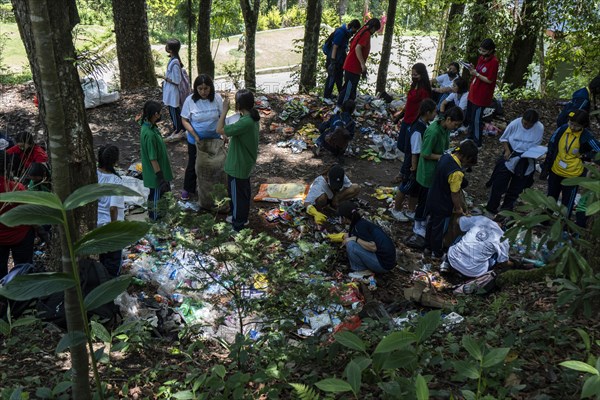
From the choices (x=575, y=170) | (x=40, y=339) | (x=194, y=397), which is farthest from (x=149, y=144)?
(x=575, y=170)

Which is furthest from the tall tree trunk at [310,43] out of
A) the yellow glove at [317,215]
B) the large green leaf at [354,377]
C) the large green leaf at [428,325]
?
the large green leaf at [354,377]

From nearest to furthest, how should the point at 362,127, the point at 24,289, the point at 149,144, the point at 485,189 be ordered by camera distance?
the point at 24,289, the point at 149,144, the point at 485,189, the point at 362,127

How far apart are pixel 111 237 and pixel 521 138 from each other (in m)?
6.00

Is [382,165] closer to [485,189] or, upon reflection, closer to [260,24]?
[485,189]

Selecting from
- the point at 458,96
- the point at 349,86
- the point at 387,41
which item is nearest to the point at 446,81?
the point at 458,96

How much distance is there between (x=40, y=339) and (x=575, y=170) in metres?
5.88

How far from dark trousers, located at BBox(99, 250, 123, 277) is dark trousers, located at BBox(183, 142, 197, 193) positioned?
2164mm

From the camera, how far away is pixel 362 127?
9625mm

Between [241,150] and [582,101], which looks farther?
[582,101]

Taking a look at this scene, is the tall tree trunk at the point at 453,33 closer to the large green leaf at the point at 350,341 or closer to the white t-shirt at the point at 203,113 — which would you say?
the white t-shirt at the point at 203,113

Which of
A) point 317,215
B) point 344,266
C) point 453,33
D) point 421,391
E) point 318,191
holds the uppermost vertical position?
point 453,33

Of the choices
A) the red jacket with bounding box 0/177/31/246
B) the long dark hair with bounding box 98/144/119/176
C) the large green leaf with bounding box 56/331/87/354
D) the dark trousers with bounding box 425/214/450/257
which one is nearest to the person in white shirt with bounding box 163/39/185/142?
the long dark hair with bounding box 98/144/119/176

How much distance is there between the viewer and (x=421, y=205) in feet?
22.3

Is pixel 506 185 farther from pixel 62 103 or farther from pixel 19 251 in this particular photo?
pixel 19 251
